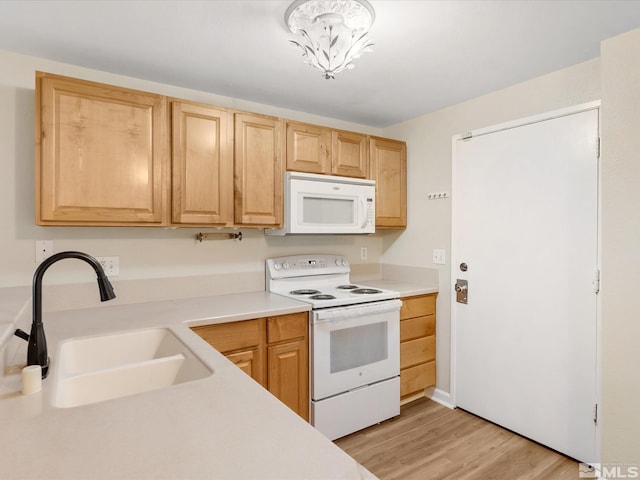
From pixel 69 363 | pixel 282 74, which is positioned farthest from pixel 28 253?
pixel 282 74

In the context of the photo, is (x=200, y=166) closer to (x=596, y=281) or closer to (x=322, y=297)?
(x=322, y=297)

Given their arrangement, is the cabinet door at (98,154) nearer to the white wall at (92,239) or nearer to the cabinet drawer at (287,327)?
the white wall at (92,239)

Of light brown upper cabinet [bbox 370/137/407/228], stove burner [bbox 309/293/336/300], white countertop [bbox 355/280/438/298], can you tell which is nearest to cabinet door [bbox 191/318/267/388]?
stove burner [bbox 309/293/336/300]

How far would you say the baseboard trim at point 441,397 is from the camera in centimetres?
281

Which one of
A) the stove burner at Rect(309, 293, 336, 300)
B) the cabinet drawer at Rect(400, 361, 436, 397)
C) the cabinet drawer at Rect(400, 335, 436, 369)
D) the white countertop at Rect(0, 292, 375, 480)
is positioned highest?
the stove burner at Rect(309, 293, 336, 300)

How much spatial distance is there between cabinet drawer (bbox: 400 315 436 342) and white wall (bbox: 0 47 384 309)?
101 centimetres

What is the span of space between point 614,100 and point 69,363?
8.43 feet

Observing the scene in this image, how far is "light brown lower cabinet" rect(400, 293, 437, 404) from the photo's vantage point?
8.93ft

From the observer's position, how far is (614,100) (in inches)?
66.2

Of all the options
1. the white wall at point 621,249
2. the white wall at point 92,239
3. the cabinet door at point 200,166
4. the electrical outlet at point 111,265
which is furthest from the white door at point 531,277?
the electrical outlet at point 111,265

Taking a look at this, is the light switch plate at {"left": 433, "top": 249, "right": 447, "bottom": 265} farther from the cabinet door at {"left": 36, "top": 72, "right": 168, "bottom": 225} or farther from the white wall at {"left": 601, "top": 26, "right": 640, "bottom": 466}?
the cabinet door at {"left": 36, "top": 72, "right": 168, "bottom": 225}

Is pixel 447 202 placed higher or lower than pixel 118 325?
higher

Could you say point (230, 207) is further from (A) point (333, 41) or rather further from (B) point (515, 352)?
(B) point (515, 352)

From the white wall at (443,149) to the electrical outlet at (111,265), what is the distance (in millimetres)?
2192
